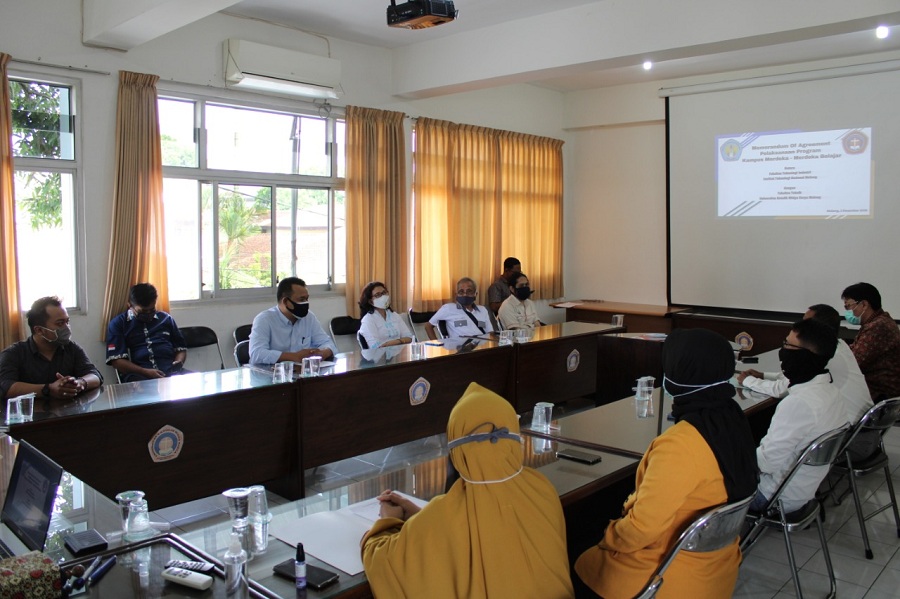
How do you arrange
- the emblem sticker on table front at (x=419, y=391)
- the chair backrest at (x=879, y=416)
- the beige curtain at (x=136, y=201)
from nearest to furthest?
the chair backrest at (x=879, y=416) < the emblem sticker on table front at (x=419, y=391) < the beige curtain at (x=136, y=201)

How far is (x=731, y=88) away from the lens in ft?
23.8

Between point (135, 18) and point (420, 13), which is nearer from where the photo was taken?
point (420, 13)

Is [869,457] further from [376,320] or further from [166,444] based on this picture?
[166,444]

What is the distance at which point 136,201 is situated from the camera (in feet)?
17.0

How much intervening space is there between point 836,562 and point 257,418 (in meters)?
2.81

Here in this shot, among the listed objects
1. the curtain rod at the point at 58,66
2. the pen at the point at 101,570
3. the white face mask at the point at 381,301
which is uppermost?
the curtain rod at the point at 58,66

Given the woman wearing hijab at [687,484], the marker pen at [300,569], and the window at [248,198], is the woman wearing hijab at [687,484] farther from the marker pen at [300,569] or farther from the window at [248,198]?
the window at [248,198]

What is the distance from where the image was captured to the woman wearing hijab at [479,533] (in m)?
1.58

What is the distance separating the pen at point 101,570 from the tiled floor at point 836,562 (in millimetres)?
2447

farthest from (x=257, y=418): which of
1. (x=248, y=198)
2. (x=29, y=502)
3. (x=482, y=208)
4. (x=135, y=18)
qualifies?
(x=482, y=208)

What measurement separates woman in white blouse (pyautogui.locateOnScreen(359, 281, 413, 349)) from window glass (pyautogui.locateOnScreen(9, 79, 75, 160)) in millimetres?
2248

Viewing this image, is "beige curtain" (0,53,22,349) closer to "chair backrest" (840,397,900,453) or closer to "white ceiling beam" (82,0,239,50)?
"white ceiling beam" (82,0,239,50)

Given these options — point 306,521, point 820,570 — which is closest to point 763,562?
point 820,570

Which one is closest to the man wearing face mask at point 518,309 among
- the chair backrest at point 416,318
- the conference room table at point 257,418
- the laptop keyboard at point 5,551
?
the chair backrest at point 416,318
